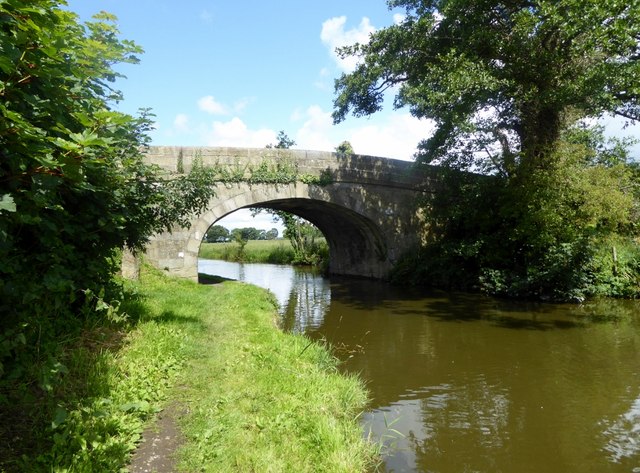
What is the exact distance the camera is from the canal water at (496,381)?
12.7 feet

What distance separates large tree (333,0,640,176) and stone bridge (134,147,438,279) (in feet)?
6.09

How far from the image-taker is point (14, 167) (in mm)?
2289

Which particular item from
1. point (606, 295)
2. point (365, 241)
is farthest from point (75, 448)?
point (365, 241)

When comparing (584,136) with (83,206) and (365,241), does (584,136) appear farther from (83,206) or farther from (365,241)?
(83,206)

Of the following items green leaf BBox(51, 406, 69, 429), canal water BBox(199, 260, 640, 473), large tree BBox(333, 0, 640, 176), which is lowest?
canal water BBox(199, 260, 640, 473)

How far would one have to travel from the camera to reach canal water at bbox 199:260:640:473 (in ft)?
12.7

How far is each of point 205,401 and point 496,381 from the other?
3.77m

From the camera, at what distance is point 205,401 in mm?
3885

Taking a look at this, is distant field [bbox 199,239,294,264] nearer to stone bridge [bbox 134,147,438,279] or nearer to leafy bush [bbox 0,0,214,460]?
stone bridge [bbox 134,147,438,279]

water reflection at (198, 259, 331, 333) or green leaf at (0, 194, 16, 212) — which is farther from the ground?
green leaf at (0, 194, 16, 212)

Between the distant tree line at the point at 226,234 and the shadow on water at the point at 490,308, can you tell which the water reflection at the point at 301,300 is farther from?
the distant tree line at the point at 226,234

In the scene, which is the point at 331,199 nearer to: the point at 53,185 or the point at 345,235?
the point at 345,235

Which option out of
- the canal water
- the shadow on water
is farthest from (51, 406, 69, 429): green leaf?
the shadow on water

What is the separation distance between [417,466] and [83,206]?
13.0 feet
